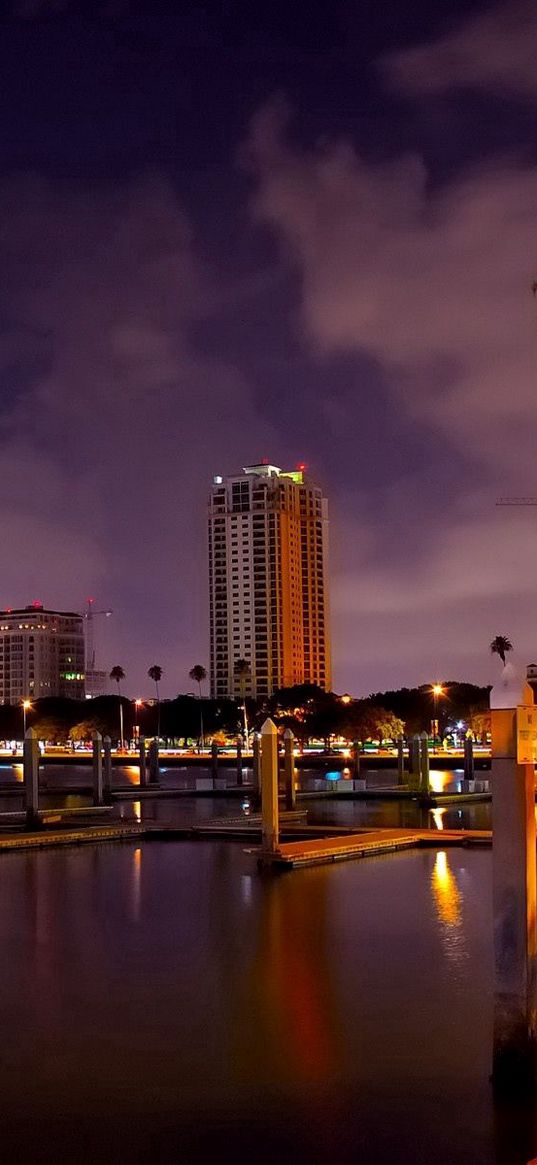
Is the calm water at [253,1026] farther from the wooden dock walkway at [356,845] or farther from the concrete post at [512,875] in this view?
the wooden dock walkway at [356,845]

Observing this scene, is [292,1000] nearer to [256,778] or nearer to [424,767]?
[424,767]

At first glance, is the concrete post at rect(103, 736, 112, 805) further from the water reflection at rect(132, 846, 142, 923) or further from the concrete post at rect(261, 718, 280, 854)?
the concrete post at rect(261, 718, 280, 854)

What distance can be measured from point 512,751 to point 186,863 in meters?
19.7

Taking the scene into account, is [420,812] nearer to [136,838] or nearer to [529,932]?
[136,838]

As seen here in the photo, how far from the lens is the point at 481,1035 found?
12.8 m

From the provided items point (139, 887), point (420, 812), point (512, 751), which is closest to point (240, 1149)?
point (512, 751)

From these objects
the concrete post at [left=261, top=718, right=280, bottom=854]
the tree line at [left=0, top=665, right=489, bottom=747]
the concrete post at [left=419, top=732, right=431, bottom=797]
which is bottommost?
the tree line at [left=0, top=665, right=489, bottom=747]

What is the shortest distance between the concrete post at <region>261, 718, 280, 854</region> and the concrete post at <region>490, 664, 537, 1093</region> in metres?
15.3

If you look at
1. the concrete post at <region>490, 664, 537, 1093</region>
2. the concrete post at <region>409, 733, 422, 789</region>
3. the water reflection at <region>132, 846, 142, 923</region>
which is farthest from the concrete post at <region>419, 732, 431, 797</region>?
the concrete post at <region>490, 664, 537, 1093</region>

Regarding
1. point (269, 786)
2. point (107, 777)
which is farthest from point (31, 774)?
point (107, 777)

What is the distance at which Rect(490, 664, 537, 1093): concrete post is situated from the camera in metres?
9.90

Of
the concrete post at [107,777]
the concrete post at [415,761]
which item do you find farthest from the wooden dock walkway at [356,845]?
the concrete post at [415,761]

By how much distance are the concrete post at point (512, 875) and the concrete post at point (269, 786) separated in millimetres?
15341

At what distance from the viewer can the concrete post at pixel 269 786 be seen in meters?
25.4
